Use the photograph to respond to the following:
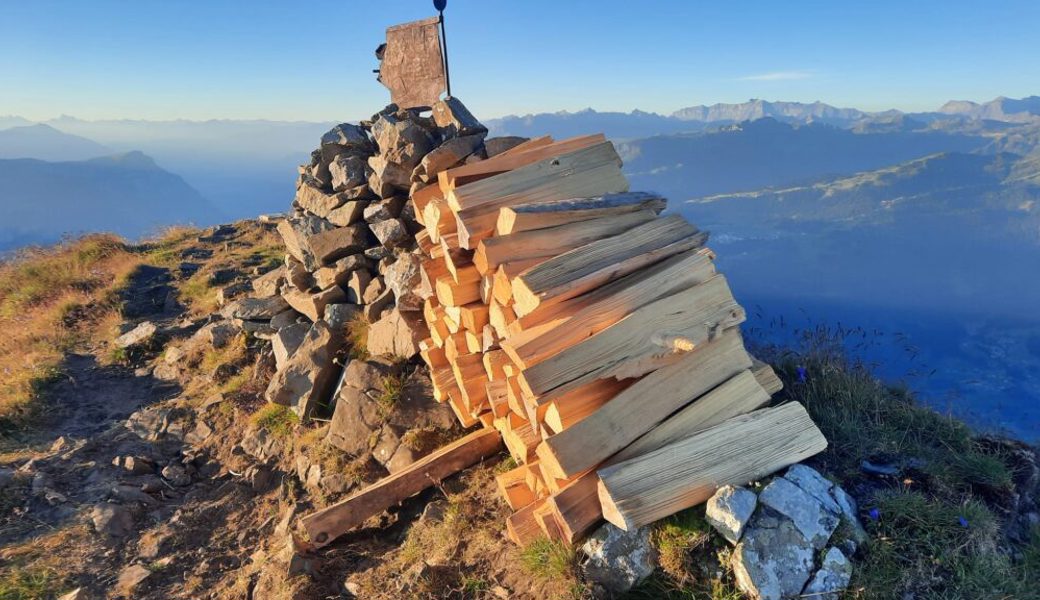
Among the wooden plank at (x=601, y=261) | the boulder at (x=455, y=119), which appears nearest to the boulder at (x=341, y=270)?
the boulder at (x=455, y=119)

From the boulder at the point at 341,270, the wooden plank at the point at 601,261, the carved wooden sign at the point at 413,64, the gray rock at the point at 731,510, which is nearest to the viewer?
the gray rock at the point at 731,510

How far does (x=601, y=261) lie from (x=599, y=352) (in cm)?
78

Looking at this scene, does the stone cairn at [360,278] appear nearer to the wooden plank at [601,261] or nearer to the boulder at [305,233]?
the boulder at [305,233]

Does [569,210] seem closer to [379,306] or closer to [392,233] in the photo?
[392,233]

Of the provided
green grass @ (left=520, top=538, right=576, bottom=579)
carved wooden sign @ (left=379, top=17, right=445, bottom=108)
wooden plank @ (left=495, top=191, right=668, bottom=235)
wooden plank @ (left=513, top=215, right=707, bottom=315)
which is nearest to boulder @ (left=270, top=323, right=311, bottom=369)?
carved wooden sign @ (left=379, top=17, right=445, bottom=108)

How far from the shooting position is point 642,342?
307cm

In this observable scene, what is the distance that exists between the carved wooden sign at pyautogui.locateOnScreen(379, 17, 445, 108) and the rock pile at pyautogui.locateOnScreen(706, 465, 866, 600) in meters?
5.84

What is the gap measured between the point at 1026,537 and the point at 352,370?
5734 mm

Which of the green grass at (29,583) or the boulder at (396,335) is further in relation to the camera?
the boulder at (396,335)

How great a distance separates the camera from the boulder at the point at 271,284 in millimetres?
7590

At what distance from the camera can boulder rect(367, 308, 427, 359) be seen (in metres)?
5.30

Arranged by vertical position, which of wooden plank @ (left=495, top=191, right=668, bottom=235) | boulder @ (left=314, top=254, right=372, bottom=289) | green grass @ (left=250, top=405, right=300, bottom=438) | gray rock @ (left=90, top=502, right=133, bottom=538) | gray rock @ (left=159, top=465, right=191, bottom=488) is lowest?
gray rock @ (left=159, top=465, right=191, bottom=488)

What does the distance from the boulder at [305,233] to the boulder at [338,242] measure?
3.8 inches

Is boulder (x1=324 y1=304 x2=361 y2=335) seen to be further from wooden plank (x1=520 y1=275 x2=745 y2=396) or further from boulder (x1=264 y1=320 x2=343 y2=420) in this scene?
wooden plank (x1=520 y1=275 x2=745 y2=396)
